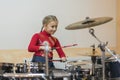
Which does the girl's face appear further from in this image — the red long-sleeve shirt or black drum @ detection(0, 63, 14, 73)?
black drum @ detection(0, 63, 14, 73)

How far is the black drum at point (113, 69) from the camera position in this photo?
2939 millimetres

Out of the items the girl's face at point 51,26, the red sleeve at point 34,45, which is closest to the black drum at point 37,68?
the red sleeve at point 34,45

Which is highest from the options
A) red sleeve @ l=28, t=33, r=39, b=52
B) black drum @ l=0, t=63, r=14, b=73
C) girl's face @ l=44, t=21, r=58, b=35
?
girl's face @ l=44, t=21, r=58, b=35

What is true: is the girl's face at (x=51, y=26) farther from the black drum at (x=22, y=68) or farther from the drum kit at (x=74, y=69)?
the black drum at (x=22, y=68)

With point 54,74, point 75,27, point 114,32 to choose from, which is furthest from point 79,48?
point 54,74

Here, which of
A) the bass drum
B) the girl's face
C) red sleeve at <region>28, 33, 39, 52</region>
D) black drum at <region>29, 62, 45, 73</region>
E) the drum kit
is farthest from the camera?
the bass drum

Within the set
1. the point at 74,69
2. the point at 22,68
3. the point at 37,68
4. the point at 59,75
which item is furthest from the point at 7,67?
the point at 74,69

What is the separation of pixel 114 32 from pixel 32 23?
116 centimetres

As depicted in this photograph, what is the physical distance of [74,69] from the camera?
2582mm

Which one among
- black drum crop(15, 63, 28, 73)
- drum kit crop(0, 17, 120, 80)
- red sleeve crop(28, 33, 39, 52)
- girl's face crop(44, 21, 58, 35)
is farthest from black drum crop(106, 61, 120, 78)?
black drum crop(15, 63, 28, 73)

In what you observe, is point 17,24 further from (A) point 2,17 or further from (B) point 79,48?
(B) point 79,48

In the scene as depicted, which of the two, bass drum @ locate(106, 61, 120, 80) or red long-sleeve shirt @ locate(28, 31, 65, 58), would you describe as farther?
bass drum @ locate(106, 61, 120, 80)

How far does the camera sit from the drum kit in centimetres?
227

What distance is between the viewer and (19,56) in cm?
339
